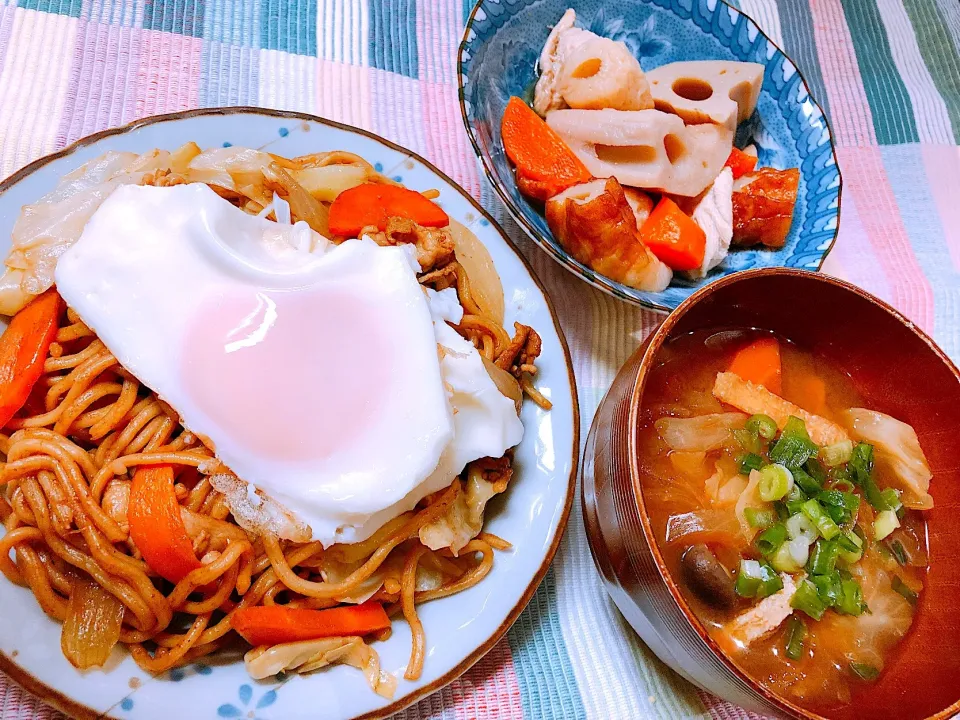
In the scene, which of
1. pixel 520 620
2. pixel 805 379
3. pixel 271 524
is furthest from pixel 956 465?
pixel 271 524

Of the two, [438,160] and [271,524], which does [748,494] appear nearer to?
[271,524]

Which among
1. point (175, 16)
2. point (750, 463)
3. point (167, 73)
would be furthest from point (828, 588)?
point (175, 16)

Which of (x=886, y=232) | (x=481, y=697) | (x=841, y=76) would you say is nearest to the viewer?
(x=481, y=697)

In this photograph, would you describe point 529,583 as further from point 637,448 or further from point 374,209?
point 374,209

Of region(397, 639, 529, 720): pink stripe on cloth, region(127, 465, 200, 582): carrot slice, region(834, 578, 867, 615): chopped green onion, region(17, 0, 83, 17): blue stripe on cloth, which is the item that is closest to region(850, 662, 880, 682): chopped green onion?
region(834, 578, 867, 615): chopped green onion

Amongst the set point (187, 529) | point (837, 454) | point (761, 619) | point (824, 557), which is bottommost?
point (187, 529)

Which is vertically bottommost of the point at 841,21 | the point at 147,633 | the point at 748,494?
the point at 147,633

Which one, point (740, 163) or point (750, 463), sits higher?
point (740, 163)
